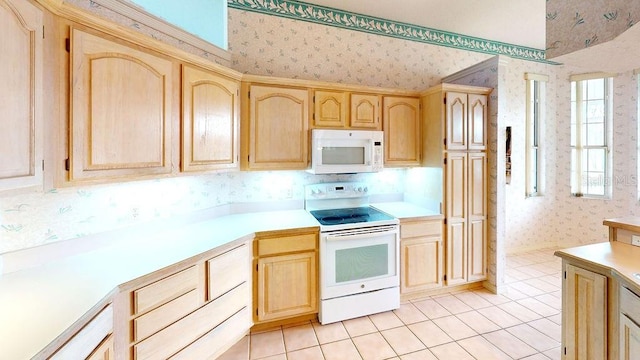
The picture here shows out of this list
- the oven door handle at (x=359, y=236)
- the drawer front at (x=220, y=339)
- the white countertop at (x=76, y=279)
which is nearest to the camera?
the white countertop at (x=76, y=279)

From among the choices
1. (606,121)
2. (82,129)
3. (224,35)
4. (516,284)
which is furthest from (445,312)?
(606,121)

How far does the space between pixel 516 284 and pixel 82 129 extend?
416 cm

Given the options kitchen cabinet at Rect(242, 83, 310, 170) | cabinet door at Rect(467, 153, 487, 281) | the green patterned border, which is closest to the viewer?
kitchen cabinet at Rect(242, 83, 310, 170)

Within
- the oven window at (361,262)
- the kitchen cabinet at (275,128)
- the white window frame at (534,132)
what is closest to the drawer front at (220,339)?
the oven window at (361,262)

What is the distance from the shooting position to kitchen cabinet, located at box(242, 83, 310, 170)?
93.5 inches

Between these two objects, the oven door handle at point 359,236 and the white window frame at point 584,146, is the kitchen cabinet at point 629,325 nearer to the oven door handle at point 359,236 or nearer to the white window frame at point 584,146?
the oven door handle at point 359,236

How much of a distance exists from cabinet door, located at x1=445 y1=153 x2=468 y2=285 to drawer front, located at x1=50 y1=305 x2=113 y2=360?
276 cm

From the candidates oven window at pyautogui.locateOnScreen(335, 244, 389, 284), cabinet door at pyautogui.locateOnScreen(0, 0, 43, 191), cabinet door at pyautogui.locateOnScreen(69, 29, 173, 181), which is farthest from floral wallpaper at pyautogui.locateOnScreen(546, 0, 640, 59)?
cabinet door at pyautogui.locateOnScreen(0, 0, 43, 191)

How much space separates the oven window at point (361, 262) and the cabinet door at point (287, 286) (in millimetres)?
241

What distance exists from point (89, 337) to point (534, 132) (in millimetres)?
5360

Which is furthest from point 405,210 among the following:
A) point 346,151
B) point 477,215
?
point 346,151

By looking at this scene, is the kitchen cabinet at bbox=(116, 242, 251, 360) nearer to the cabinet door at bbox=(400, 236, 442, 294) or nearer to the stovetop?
the stovetop

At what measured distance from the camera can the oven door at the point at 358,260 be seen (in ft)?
7.51

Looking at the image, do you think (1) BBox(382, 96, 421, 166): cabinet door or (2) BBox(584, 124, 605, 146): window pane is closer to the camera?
(1) BBox(382, 96, 421, 166): cabinet door
